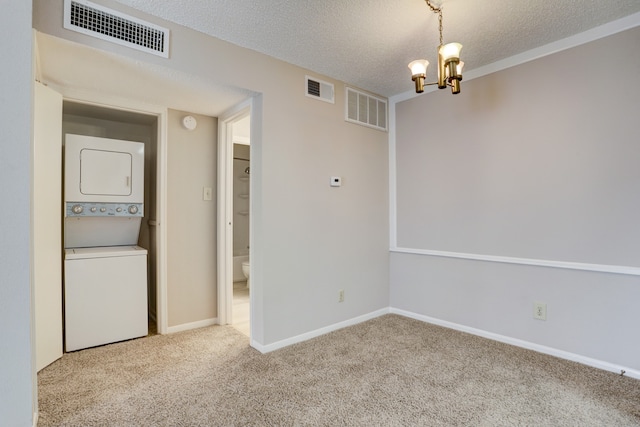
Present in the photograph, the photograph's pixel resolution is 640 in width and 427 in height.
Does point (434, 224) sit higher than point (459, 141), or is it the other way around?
point (459, 141)

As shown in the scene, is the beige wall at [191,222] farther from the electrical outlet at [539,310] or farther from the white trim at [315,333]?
the electrical outlet at [539,310]

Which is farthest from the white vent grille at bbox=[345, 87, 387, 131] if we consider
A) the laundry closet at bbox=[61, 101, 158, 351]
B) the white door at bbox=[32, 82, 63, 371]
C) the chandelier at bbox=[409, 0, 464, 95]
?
the white door at bbox=[32, 82, 63, 371]

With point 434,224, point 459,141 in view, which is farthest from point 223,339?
point 459,141

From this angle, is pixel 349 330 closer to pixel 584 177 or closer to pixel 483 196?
pixel 483 196

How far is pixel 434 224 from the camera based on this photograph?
3.14m

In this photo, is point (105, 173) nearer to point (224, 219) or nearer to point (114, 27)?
point (224, 219)

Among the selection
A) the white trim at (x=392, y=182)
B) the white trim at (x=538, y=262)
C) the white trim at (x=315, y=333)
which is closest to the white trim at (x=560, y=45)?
the white trim at (x=392, y=182)

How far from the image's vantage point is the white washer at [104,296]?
246 centimetres

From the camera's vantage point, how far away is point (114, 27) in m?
1.88

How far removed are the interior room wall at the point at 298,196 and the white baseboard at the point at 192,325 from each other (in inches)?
2.8

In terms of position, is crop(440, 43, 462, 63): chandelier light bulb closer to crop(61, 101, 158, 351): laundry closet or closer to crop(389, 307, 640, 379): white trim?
crop(389, 307, 640, 379): white trim

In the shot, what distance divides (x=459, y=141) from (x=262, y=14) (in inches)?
78.2

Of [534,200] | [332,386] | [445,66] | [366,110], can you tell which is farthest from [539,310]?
[366,110]

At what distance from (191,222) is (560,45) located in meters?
3.39
